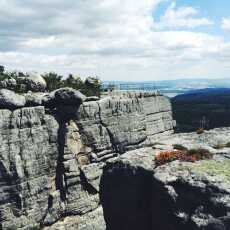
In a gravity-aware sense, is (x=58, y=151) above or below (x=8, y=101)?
below

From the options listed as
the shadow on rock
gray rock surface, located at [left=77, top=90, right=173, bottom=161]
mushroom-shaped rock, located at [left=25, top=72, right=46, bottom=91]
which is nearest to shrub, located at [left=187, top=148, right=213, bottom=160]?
the shadow on rock

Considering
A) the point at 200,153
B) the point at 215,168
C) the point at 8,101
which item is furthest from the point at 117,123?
the point at 215,168

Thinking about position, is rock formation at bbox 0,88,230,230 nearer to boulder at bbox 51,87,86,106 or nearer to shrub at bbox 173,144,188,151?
boulder at bbox 51,87,86,106

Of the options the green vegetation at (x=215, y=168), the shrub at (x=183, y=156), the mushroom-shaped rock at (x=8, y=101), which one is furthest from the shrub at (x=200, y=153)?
the mushroom-shaped rock at (x=8, y=101)

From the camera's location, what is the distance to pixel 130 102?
8519 centimetres

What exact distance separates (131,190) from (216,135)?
967 centimetres

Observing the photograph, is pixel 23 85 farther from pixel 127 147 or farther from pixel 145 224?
pixel 145 224

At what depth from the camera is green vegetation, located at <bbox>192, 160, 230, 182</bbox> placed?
18545 mm

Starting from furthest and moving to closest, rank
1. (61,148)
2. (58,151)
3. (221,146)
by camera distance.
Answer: (61,148) → (58,151) → (221,146)

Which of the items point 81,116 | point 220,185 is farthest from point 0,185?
point 220,185

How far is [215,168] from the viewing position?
63.1 feet

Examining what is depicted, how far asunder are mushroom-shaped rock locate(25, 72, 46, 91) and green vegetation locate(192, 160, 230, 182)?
206ft

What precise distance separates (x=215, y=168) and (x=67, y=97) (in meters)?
54.6

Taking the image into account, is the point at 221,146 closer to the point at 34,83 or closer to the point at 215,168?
the point at 215,168
